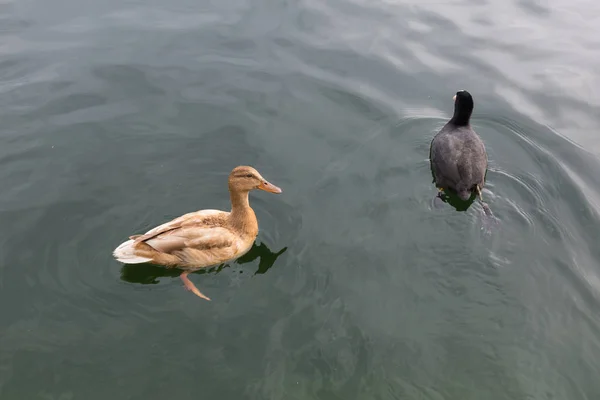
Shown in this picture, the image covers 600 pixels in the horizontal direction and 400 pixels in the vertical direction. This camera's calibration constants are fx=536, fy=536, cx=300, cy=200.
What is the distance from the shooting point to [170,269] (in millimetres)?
7000

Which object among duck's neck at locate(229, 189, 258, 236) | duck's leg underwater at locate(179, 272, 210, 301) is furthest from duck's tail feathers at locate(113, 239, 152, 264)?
duck's neck at locate(229, 189, 258, 236)

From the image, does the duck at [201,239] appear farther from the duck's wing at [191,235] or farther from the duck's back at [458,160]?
the duck's back at [458,160]

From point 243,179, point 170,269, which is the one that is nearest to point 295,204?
point 243,179

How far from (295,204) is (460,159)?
2.66 m

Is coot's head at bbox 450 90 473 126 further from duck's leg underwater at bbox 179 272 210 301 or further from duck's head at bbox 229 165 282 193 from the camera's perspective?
duck's leg underwater at bbox 179 272 210 301

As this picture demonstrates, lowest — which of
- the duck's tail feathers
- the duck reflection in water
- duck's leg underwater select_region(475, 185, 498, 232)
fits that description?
the duck reflection in water

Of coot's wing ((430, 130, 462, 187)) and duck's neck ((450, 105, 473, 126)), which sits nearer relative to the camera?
coot's wing ((430, 130, 462, 187))

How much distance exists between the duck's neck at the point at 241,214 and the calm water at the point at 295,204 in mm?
472

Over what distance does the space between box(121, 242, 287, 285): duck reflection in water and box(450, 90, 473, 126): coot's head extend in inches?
162

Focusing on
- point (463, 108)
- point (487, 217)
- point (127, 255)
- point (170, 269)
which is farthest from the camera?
point (463, 108)

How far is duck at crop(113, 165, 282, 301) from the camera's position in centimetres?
663

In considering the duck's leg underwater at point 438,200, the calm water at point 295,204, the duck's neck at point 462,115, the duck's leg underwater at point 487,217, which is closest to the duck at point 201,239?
the calm water at point 295,204

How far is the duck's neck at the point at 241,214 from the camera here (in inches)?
283

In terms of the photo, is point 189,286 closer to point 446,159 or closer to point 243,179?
point 243,179
